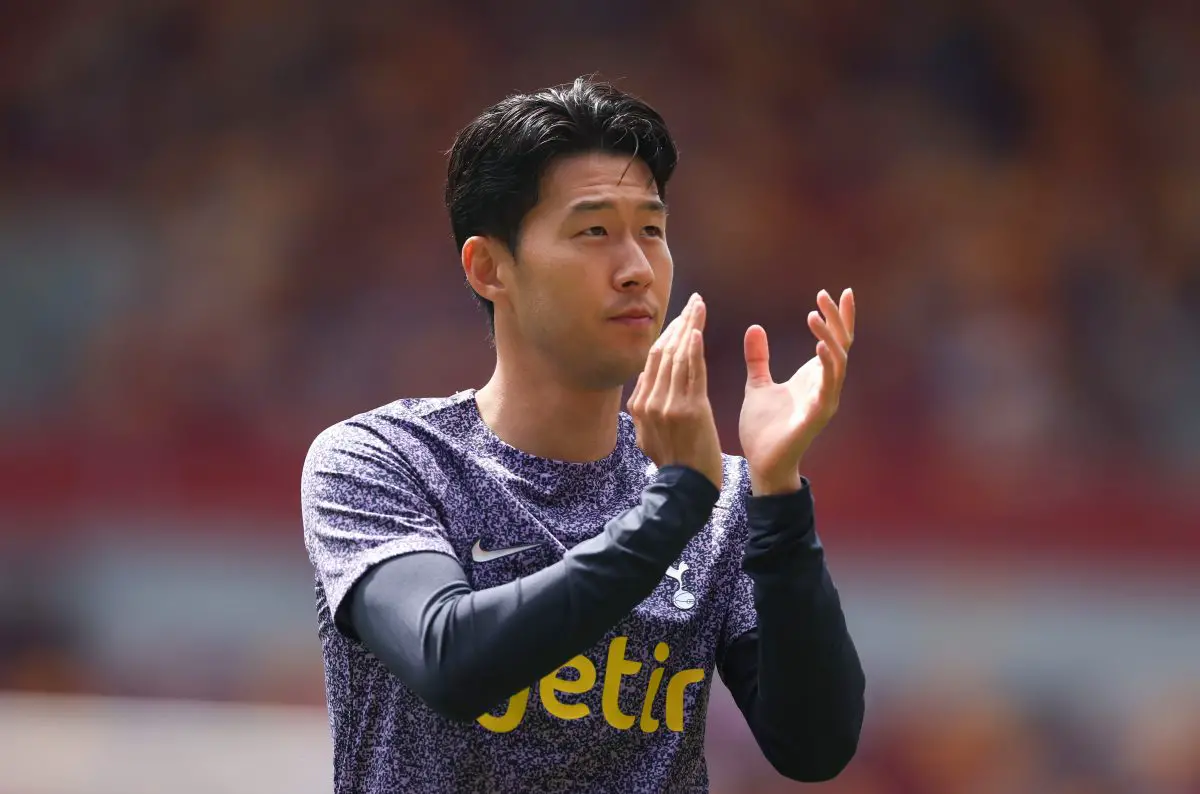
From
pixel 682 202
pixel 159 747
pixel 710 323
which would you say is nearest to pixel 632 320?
pixel 710 323

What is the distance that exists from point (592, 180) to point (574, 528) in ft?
1.38

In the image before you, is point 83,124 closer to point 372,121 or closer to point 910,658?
point 372,121

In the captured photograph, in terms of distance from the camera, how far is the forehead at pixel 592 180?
161cm

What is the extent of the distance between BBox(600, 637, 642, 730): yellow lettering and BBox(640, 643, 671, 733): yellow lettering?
20 mm

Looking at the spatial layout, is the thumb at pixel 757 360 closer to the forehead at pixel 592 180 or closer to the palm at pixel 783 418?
the palm at pixel 783 418

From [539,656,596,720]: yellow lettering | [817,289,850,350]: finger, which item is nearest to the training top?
[539,656,596,720]: yellow lettering

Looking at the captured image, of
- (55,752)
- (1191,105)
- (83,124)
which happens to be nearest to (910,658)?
(1191,105)

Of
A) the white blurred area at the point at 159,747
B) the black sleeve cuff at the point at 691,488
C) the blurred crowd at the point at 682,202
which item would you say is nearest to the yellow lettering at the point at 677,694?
the black sleeve cuff at the point at 691,488

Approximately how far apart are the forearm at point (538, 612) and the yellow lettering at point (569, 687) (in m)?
0.20

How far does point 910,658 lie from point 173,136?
2373 millimetres

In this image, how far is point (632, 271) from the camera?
1551 millimetres

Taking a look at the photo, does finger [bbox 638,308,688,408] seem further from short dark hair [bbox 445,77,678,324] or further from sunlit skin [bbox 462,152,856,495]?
short dark hair [bbox 445,77,678,324]

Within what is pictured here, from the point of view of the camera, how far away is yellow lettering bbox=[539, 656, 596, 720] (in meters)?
1.51

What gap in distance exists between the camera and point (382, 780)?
1.50 meters
